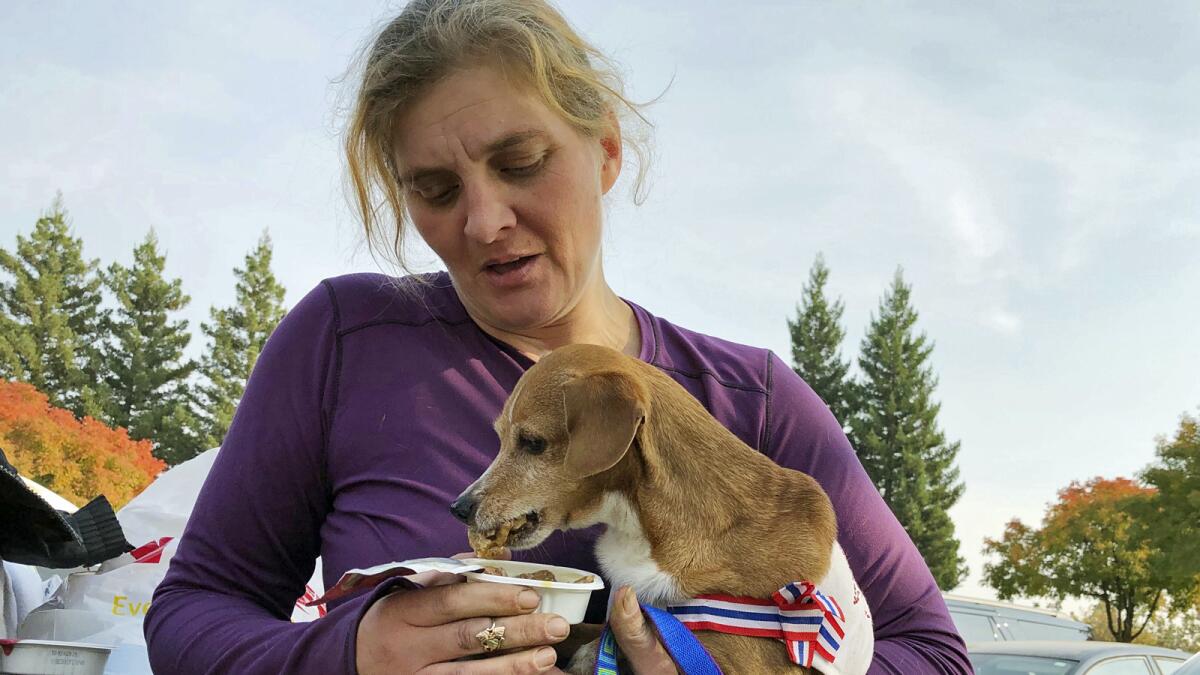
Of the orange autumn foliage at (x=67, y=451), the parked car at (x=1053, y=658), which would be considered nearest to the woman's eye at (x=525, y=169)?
the parked car at (x=1053, y=658)

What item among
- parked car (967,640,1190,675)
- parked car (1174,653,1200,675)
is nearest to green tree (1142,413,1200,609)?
parked car (967,640,1190,675)

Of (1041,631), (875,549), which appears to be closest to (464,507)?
(875,549)

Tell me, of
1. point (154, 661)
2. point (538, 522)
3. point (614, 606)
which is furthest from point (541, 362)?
point (154, 661)

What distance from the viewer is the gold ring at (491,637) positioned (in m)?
1.78

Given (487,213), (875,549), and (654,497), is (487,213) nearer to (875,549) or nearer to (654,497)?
(654,497)

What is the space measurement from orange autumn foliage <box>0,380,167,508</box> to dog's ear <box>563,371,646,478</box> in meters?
29.8

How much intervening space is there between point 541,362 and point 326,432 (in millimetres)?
515

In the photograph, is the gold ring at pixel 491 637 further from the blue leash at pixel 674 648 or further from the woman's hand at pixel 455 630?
the blue leash at pixel 674 648

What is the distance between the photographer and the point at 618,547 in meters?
2.36

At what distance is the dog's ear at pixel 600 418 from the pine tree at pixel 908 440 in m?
47.9

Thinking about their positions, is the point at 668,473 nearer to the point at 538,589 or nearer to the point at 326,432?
the point at 538,589

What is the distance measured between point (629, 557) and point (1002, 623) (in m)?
16.3

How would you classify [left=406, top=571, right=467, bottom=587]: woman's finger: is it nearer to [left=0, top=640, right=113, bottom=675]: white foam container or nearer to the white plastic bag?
[left=0, top=640, right=113, bottom=675]: white foam container

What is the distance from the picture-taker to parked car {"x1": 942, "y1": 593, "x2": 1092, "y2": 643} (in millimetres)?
15891
